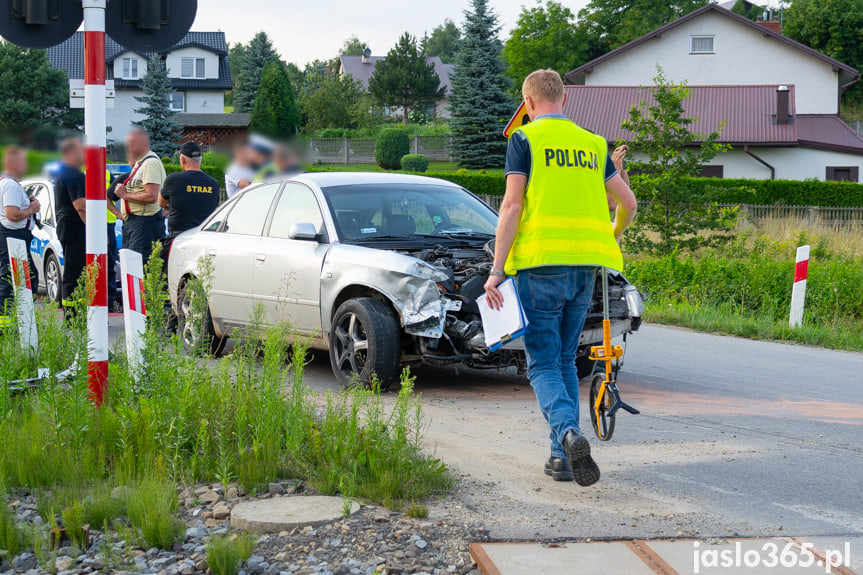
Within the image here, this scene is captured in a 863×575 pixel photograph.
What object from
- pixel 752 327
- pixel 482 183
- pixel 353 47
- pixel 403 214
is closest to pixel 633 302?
pixel 403 214

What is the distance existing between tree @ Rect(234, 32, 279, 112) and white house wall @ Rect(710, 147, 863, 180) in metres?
38.7

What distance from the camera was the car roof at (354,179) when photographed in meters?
9.02

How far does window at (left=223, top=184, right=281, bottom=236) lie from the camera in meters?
9.35

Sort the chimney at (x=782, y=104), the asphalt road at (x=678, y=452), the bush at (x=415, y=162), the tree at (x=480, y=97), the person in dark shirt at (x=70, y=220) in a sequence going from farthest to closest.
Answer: the bush at (x=415, y=162) → the tree at (x=480, y=97) → the chimney at (x=782, y=104) → the person in dark shirt at (x=70, y=220) → the asphalt road at (x=678, y=452)

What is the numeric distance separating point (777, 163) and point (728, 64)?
9.80m

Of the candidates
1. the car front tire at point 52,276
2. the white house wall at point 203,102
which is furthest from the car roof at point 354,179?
the white house wall at point 203,102

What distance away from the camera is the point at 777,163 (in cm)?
4625

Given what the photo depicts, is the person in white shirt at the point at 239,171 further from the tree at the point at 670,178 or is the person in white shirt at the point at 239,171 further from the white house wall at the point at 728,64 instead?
the white house wall at the point at 728,64


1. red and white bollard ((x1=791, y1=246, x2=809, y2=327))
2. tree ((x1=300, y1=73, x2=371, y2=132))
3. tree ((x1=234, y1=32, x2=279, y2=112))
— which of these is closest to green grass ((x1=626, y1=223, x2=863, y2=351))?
red and white bollard ((x1=791, y1=246, x2=809, y2=327))

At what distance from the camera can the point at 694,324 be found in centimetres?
1278

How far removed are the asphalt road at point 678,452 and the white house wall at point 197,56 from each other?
231 ft

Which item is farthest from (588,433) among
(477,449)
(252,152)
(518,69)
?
(518,69)

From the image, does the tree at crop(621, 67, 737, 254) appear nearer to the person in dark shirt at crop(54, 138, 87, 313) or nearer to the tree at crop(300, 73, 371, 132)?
the person in dark shirt at crop(54, 138, 87, 313)

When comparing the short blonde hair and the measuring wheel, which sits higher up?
the short blonde hair
